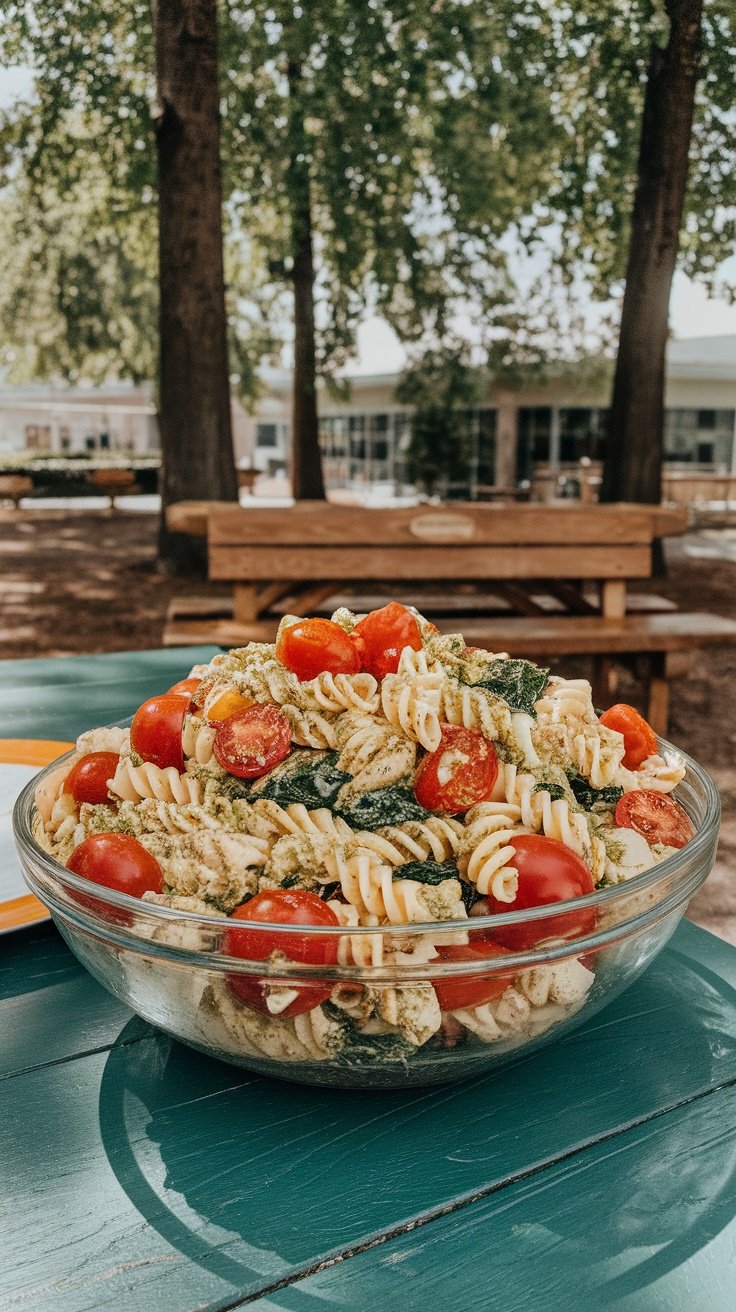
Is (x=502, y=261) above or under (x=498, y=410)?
above

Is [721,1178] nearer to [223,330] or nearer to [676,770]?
[676,770]

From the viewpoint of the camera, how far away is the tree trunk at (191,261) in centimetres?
809

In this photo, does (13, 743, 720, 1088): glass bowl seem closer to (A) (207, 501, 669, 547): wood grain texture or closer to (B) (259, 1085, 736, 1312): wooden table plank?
(B) (259, 1085, 736, 1312): wooden table plank

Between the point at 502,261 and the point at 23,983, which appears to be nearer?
the point at 23,983

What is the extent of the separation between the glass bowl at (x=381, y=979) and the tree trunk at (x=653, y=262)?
946 centimetres

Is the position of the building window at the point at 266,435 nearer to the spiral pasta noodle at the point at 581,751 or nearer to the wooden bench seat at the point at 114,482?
the wooden bench seat at the point at 114,482

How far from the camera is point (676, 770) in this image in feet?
3.61

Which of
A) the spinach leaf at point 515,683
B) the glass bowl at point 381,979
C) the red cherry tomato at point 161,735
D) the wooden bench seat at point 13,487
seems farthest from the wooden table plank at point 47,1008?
the wooden bench seat at point 13,487

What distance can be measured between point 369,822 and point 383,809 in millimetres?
16

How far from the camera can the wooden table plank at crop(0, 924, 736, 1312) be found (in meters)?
0.73

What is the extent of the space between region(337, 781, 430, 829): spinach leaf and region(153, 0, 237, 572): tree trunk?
831cm

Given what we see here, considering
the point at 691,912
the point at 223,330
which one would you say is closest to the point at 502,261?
the point at 223,330

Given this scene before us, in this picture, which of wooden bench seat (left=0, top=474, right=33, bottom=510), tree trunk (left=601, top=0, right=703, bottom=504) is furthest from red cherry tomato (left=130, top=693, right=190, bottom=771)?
wooden bench seat (left=0, top=474, right=33, bottom=510)

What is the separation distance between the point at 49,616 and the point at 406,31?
22.5ft
